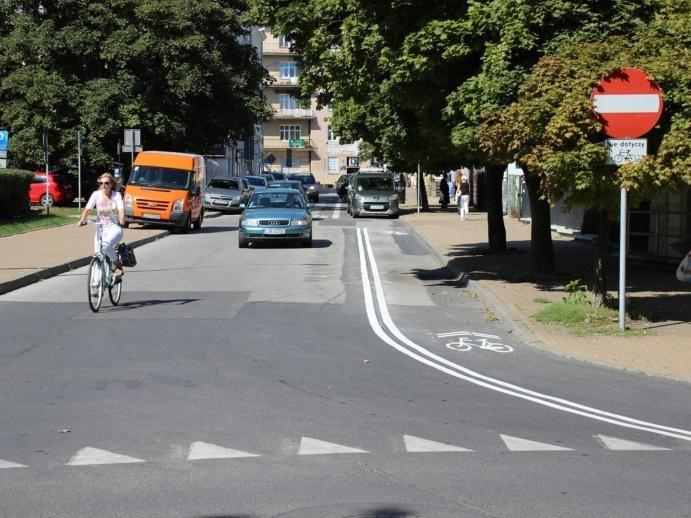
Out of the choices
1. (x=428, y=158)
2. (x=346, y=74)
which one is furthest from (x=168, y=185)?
(x=346, y=74)

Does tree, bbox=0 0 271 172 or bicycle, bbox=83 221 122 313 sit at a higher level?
tree, bbox=0 0 271 172

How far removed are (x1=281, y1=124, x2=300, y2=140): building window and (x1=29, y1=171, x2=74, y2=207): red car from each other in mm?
69711

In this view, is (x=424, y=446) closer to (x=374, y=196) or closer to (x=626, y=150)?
(x=626, y=150)

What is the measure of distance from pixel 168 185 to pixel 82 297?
58.6ft

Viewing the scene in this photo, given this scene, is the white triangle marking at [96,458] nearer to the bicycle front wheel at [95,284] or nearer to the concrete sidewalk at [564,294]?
the concrete sidewalk at [564,294]

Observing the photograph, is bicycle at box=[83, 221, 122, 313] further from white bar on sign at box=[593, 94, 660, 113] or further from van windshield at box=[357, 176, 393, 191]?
van windshield at box=[357, 176, 393, 191]

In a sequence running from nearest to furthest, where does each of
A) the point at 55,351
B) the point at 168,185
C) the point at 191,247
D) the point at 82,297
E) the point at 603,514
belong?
the point at 603,514, the point at 55,351, the point at 82,297, the point at 191,247, the point at 168,185

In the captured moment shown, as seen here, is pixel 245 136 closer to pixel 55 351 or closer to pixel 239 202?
pixel 239 202

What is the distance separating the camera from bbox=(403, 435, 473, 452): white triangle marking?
23.1ft

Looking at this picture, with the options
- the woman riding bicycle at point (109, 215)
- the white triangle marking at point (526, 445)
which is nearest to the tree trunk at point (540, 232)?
the woman riding bicycle at point (109, 215)

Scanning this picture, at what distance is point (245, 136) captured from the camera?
5159cm

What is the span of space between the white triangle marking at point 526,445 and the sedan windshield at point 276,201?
70.4ft

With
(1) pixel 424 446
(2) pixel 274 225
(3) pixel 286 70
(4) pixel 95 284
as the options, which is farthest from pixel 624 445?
(3) pixel 286 70

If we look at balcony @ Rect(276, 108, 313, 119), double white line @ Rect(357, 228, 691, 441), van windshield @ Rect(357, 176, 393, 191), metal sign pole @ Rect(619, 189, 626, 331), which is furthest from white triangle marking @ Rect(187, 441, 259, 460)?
balcony @ Rect(276, 108, 313, 119)
